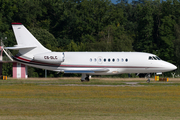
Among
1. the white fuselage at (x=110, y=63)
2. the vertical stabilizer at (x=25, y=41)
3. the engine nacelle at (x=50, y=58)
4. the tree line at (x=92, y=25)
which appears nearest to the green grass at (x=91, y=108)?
the white fuselage at (x=110, y=63)

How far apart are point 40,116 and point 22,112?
1.54 m

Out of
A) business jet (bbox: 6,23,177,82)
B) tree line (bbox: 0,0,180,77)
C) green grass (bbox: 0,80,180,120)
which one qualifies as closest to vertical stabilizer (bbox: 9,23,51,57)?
business jet (bbox: 6,23,177,82)

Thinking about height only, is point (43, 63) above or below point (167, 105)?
above

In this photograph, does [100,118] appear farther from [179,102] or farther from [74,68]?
[74,68]

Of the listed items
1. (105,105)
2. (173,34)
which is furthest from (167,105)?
(173,34)

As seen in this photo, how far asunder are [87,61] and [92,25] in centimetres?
5698

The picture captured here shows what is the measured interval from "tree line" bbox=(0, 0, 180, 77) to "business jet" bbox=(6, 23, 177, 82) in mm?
25079

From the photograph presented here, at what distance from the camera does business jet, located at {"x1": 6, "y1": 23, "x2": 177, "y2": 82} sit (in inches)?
1497

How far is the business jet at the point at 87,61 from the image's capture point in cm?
3803

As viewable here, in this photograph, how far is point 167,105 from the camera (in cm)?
1853

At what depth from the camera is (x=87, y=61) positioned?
3834 cm

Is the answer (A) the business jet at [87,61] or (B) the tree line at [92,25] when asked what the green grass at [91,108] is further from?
(B) the tree line at [92,25]

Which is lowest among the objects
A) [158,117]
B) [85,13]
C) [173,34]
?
[158,117]

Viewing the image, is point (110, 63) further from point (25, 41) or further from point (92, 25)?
point (92, 25)
